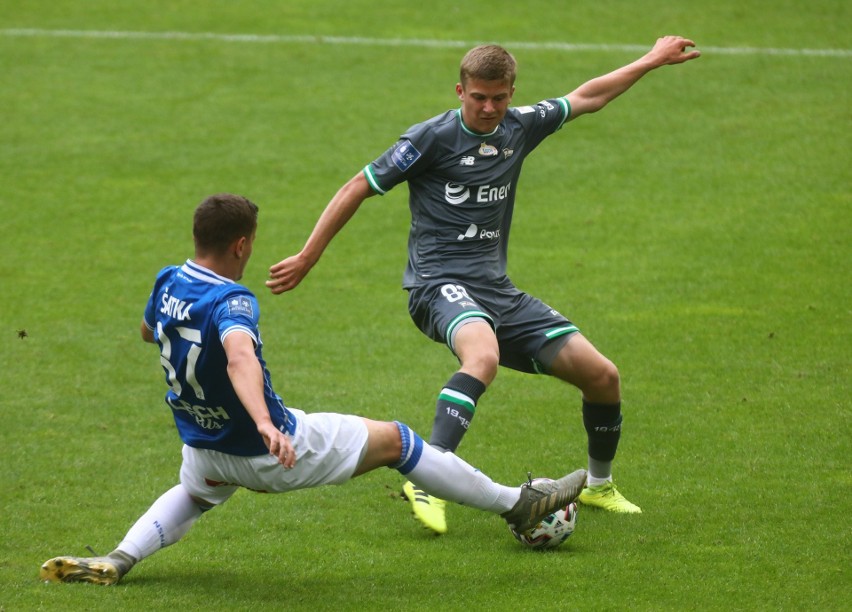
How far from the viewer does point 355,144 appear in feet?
47.3

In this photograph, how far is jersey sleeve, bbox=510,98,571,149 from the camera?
6.73m

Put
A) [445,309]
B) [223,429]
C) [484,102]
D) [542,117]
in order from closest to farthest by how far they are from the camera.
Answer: [223,429] → [445,309] → [484,102] → [542,117]

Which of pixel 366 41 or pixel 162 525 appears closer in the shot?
pixel 162 525

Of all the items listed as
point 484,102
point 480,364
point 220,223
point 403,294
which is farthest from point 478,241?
point 403,294

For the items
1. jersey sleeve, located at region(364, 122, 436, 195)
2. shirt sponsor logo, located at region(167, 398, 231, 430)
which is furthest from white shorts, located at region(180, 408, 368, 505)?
jersey sleeve, located at region(364, 122, 436, 195)

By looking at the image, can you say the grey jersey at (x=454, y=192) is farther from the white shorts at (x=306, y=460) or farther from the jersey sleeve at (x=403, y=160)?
the white shorts at (x=306, y=460)

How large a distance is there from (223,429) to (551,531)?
1.65 metres

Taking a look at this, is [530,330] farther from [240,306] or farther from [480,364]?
[240,306]

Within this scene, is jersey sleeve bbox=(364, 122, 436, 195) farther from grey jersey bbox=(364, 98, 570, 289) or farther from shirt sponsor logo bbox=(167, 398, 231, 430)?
shirt sponsor logo bbox=(167, 398, 231, 430)

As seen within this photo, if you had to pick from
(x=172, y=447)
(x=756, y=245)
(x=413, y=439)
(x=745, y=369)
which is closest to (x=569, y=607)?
(x=413, y=439)

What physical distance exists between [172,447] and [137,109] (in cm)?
883

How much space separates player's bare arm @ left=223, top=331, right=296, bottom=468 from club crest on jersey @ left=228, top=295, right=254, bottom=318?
134 mm

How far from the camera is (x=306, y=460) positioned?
206 inches

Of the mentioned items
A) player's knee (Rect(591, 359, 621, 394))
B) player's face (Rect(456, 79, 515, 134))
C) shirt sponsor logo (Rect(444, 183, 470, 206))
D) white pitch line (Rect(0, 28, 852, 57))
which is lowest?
player's knee (Rect(591, 359, 621, 394))
